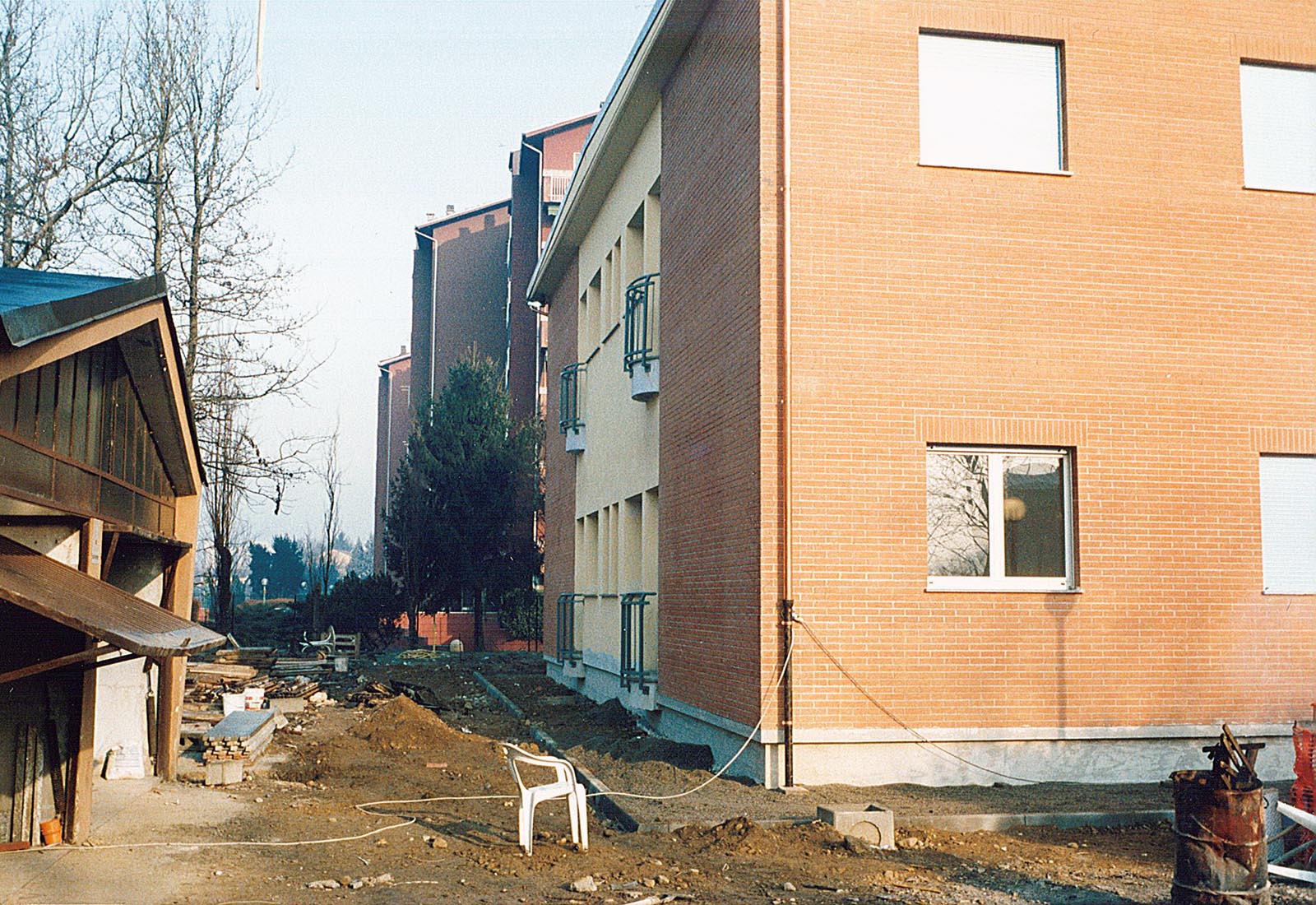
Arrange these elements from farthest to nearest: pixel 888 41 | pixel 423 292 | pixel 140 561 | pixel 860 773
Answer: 1. pixel 423 292
2. pixel 140 561
3. pixel 888 41
4. pixel 860 773

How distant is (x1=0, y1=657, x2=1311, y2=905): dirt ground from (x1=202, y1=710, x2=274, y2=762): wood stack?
4.47 feet

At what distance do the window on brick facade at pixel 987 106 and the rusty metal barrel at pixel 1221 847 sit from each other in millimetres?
6841

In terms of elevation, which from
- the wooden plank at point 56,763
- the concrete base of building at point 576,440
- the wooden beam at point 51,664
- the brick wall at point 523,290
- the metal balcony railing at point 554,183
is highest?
the metal balcony railing at point 554,183

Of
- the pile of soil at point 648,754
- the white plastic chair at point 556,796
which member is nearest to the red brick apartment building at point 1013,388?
the pile of soil at point 648,754

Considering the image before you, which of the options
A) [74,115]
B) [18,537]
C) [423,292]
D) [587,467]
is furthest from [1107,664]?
[423,292]

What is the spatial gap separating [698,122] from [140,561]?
8144mm

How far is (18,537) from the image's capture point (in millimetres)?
9500

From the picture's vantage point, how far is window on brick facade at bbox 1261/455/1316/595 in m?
12.3

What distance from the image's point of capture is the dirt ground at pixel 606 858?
8.20 meters

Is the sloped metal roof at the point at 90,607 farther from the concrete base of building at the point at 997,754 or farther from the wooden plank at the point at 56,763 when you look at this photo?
the concrete base of building at the point at 997,754

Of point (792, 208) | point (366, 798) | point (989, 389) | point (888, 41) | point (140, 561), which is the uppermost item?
point (888, 41)

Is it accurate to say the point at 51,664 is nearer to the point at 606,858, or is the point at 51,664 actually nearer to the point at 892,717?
the point at 606,858

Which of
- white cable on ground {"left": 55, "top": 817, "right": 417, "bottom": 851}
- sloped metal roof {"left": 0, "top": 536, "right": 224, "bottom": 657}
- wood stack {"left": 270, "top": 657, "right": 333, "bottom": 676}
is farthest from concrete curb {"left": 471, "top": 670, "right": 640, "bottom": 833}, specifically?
wood stack {"left": 270, "top": 657, "right": 333, "bottom": 676}

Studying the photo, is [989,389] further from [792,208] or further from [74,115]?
[74,115]
